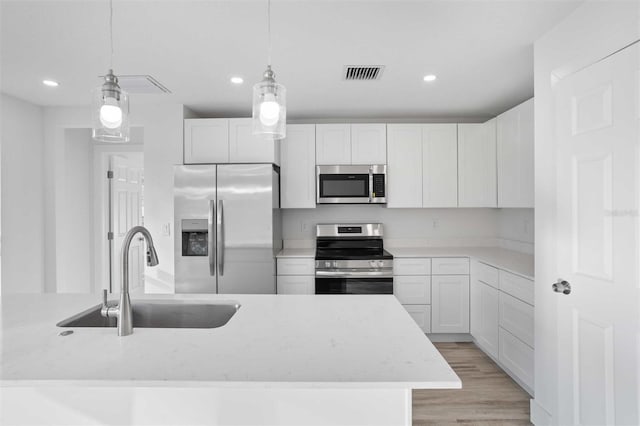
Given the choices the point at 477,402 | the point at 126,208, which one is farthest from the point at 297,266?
the point at 126,208

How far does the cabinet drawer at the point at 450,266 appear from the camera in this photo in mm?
3469

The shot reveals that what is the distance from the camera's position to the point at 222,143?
351 centimetres

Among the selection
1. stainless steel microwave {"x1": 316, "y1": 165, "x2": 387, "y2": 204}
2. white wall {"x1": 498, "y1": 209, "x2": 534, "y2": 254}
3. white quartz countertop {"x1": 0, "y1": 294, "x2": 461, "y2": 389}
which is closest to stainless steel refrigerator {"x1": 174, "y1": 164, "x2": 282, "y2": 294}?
stainless steel microwave {"x1": 316, "y1": 165, "x2": 387, "y2": 204}

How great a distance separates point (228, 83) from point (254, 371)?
251cm

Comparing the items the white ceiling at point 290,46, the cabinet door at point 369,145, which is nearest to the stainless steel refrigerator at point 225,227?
the white ceiling at point 290,46

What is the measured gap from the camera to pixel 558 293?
77.8 inches

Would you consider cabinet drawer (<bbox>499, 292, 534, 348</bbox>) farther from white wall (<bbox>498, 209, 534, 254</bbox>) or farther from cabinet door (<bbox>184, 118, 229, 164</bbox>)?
cabinet door (<bbox>184, 118, 229, 164</bbox>)

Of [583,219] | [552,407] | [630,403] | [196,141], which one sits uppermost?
[196,141]

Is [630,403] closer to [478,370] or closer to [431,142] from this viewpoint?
[478,370]

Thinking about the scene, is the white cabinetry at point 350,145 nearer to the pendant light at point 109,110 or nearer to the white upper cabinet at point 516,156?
the white upper cabinet at point 516,156

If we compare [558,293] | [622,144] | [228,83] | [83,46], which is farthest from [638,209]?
[83,46]

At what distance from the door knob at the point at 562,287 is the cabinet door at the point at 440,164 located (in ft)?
6.24

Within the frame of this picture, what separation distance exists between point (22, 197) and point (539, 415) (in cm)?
459

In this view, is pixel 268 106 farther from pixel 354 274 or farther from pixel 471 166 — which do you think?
pixel 471 166
